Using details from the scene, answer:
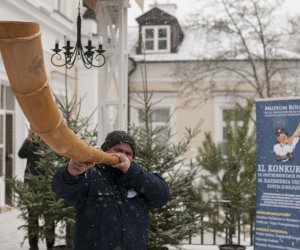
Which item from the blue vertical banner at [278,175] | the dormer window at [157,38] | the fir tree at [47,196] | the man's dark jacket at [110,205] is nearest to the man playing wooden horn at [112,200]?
the man's dark jacket at [110,205]

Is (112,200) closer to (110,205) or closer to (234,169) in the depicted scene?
(110,205)

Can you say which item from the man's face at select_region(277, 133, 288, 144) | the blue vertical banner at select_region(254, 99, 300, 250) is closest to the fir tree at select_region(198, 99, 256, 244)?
the blue vertical banner at select_region(254, 99, 300, 250)

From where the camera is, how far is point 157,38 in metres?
22.2

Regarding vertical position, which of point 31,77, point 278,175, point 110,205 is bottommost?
point 278,175

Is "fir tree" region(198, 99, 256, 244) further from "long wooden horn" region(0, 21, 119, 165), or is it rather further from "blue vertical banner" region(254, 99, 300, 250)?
"long wooden horn" region(0, 21, 119, 165)

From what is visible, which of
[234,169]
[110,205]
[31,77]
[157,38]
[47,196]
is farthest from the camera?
[157,38]

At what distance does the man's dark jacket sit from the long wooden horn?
3.26 feet

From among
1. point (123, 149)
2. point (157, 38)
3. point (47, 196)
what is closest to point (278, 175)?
point (47, 196)

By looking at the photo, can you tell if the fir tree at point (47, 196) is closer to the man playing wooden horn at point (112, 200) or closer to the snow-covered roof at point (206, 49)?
the man playing wooden horn at point (112, 200)

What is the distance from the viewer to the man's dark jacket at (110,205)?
2.59 meters

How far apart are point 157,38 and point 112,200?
1997cm

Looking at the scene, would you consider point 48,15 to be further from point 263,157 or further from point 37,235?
point 263,157

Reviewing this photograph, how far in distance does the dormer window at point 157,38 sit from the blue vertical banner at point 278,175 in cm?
1698

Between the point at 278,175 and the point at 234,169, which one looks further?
the point at 234,169
